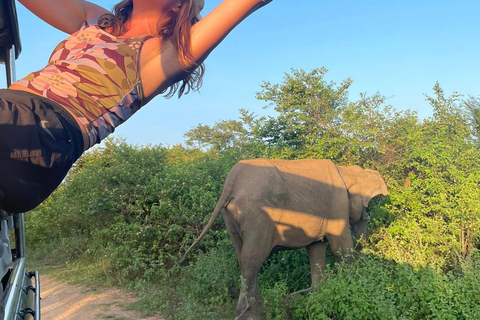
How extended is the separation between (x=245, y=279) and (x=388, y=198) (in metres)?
2.85

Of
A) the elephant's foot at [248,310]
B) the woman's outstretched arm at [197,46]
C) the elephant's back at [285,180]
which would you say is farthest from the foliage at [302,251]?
the woman's outstretched arm at [197,46]

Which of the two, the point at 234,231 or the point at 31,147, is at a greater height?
the point at 31,147

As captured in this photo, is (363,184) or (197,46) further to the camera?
(363,184)

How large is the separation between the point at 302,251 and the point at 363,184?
5.09 ft

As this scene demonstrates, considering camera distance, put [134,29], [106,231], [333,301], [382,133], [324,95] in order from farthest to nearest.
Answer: [324,95]
[106,231]
[382,133]
[333,301]
[134,29]

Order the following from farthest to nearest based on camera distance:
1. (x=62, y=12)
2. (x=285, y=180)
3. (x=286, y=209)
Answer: (x=285, y=180), (x=286, y=209), (x=62, y=12)

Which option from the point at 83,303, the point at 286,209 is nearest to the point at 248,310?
the point at 286,209

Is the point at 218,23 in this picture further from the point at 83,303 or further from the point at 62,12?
the point at 83,303

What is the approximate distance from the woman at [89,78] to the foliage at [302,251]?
3.24 metres

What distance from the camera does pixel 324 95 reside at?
8195 mm

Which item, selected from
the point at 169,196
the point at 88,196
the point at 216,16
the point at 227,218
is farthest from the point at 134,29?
the point at 88,196

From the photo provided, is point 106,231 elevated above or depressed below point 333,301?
above

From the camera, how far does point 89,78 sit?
1334 mm

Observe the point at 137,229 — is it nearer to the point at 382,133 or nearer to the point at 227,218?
the point at 227,218
